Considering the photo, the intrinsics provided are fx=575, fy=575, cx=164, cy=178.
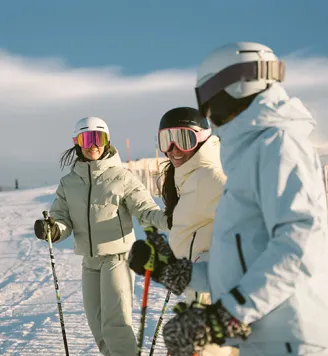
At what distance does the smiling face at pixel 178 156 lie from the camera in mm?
3783

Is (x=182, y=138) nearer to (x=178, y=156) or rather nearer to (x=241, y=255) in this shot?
(x=178, y=156)

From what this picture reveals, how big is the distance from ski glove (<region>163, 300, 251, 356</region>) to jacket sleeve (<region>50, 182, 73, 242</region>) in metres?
3.17

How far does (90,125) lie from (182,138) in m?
1.39

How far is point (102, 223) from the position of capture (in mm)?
4773

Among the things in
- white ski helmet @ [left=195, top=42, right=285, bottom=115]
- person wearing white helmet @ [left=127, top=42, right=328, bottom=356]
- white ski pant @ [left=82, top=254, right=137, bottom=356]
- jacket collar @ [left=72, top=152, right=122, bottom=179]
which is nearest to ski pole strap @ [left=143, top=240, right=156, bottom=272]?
person wearing white helmet @ [left=127, top=42, right=328, bottom=356]

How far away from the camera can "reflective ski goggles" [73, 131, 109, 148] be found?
16.2ft

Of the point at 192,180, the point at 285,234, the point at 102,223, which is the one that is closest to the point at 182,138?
the point at 192,180

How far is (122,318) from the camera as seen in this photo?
4.65m

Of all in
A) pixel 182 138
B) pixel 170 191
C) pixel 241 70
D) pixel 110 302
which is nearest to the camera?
pixel 241 70

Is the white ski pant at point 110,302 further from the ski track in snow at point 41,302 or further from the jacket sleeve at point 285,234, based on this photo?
the jacket sleeve at point 285,234

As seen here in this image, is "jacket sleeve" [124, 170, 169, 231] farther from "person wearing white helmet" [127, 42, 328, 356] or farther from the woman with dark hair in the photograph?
"person wearing white helmet" [127, 42, 328, 356]

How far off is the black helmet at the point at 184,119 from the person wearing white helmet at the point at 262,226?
1765 mm

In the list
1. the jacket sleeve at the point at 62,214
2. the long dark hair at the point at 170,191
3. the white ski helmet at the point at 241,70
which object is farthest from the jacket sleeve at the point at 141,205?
the white ski helmet at the point at 241,70

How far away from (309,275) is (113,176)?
132 inches
